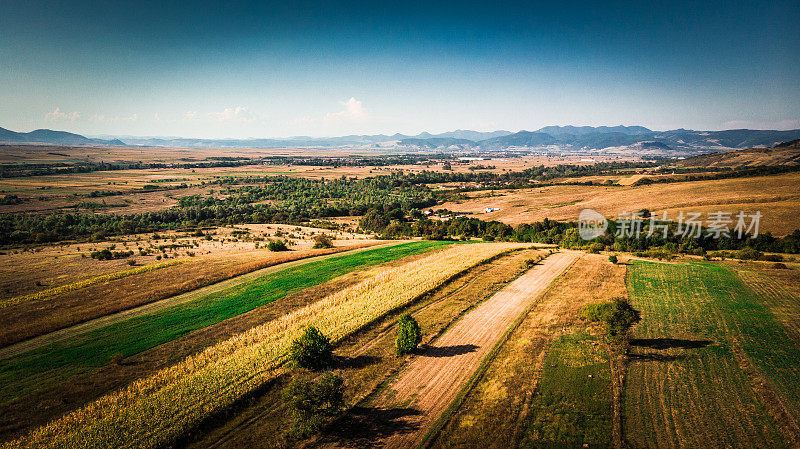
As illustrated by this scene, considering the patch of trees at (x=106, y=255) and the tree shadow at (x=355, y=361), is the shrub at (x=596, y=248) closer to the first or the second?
the tree shadow at (x=355, y=361)

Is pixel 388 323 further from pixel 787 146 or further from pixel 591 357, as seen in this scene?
pixel 787 146

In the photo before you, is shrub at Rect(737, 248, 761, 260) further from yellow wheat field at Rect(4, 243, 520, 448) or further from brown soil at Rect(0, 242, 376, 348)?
brown soil at Rect(0, 242, 376, 348)

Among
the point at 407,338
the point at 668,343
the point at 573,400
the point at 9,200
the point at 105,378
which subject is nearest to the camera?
the point at 573,400

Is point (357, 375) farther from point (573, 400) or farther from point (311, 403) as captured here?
point (573, 400)

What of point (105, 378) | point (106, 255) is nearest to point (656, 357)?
point (105, 378)

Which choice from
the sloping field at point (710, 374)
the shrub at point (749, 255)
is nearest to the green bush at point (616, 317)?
the sloping field at point (710, 374)

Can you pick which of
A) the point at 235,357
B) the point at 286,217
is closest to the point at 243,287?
the point at 235,357

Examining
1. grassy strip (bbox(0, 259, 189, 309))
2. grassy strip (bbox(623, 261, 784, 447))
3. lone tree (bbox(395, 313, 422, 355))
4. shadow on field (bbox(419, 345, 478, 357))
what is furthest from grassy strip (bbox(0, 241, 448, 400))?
grassy strip (bbox(623, 261, 784, 447))
